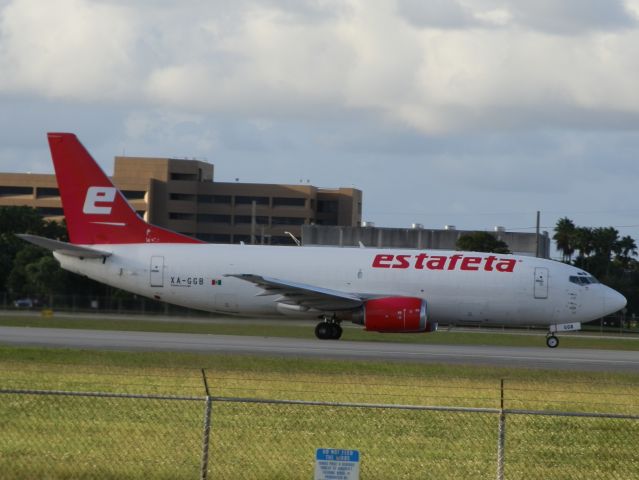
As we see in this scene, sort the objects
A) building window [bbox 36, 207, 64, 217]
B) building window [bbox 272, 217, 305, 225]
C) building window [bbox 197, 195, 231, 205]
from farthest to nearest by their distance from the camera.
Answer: building window [bbox 197, 195, 231, 205] < building window [bbox 272, 217, 305, 225] < building window [bbox 36, 207, 64, 217]

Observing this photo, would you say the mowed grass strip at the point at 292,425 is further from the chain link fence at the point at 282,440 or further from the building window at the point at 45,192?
the building window at the point at 45,192

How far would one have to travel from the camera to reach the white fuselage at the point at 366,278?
40250mm

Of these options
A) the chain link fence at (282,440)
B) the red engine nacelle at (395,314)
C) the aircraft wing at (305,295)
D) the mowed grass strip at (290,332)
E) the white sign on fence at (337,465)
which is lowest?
the chain link fence at (282,440)

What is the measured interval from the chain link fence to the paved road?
12.0 metres

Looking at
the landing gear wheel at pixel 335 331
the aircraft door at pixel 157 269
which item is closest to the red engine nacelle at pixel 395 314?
the landing gear wheel at pixel 335 331

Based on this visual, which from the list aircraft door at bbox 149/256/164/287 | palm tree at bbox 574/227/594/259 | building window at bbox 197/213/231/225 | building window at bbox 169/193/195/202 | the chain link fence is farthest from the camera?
building window at bbox 197/213/231/225

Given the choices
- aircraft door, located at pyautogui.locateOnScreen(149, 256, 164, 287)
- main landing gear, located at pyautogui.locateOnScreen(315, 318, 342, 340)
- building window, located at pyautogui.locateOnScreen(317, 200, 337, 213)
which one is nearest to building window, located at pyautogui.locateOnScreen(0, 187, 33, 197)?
building window, located at pyautogui.locateOnScreen(317, 200, 337, 213)

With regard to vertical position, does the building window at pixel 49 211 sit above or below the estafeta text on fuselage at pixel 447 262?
above

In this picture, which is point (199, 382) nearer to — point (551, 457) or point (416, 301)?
point (551, 457)

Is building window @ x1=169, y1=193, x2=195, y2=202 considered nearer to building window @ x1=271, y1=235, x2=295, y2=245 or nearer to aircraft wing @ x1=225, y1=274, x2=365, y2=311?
building window @ x1=271, y1=235, x2=295, y2=245

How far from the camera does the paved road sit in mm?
31078

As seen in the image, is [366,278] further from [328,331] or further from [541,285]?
[541,285]

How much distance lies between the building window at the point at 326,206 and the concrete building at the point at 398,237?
53.5 meters

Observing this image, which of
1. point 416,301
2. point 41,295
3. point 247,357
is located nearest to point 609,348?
point 416,301
